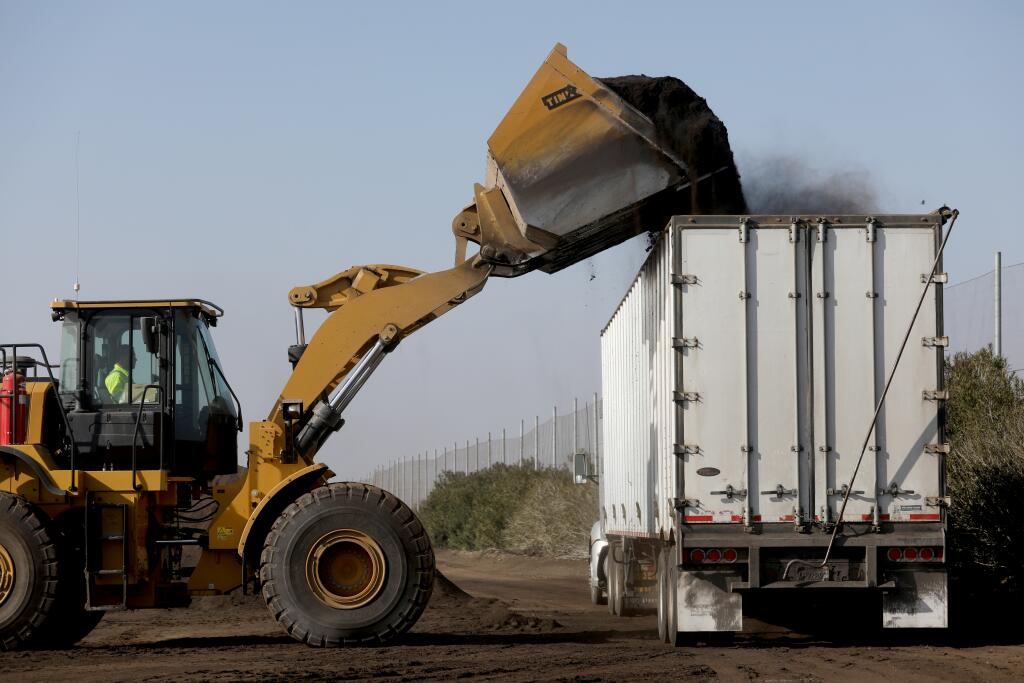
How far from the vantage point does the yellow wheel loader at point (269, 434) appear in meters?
12.9

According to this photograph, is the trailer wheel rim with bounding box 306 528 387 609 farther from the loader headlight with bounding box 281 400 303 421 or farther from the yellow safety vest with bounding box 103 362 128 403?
the yellow safety vest with bounding box 103 362 128 403

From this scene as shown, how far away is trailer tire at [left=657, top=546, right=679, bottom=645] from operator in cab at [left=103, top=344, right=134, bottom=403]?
5.52 meters

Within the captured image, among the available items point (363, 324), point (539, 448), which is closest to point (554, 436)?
point (539, 448)

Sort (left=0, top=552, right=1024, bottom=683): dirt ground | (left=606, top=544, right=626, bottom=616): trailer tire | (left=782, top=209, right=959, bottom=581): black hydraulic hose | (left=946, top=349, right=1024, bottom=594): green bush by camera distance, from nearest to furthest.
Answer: (left=0, top=552, right=1024, bottom=683): dirt ground → (left=782, top=209, right=959, bottom=581): black hydraulic hose → (left=946, top=349, right=1024, bottom=594): green bush → (left=606, top=544, right=626, bottom=616): trailer tire

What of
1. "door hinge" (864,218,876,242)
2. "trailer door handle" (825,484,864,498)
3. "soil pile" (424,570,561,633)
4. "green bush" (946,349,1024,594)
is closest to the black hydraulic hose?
"trailer door handle" (825,484,864,498)

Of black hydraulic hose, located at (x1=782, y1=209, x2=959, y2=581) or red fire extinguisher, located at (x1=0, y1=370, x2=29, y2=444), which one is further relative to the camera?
red fire extinguisher, located at (x1=0, y1=370, x2=29, y2=444)

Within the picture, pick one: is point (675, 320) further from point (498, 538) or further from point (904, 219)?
point (498, 538)

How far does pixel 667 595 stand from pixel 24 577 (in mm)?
5971

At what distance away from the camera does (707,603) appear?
39.6ft

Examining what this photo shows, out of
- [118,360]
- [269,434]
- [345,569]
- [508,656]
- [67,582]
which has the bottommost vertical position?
[508,656]

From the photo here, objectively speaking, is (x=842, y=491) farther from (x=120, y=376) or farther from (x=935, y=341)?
A: (x=120, y=376)

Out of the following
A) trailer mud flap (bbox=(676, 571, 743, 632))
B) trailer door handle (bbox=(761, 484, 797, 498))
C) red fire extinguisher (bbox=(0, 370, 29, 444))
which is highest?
red fire extinguisher (bbox=(0, 370, 29, 444))

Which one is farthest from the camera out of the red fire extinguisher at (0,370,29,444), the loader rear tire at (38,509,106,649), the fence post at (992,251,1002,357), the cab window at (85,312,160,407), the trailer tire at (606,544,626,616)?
the fence post at (992,251,1002,357)

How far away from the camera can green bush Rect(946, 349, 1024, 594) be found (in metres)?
15.7
